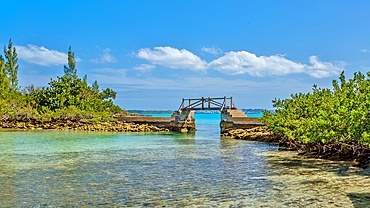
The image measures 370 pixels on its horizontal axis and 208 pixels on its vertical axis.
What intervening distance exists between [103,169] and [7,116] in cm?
3219

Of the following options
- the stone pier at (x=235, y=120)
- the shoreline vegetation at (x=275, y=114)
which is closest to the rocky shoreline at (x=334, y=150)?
the shoreline vegetation at (x=275, y=114)

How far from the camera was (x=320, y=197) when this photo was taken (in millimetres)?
9359

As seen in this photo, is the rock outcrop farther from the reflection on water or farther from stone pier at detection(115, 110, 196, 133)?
the reflection on water

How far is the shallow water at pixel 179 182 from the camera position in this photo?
9.20 metres

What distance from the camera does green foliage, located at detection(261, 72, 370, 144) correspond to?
1359 centimetres

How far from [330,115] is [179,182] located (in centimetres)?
840

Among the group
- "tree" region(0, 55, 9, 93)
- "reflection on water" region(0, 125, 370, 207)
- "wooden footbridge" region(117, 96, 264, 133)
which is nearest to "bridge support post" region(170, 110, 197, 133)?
"wooden footbridge" region(117, 96, 264, 133)

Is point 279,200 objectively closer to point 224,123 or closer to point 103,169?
point 103,169

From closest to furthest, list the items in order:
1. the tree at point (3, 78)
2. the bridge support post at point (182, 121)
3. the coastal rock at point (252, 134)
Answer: the coastal rock at point (252, 134)
the bridge support post at point (182, 121)
the tree at point (3, 78)

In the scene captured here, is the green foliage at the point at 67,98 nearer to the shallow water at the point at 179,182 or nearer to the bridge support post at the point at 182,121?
the bridge support post at the point at 182,121

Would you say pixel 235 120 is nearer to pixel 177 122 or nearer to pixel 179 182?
pixel 177 122

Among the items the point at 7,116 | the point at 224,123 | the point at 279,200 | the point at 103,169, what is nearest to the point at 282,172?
the point at 279,200

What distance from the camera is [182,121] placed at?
1671 inches

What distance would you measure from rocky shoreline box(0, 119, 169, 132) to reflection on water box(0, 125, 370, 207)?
74.6ft
